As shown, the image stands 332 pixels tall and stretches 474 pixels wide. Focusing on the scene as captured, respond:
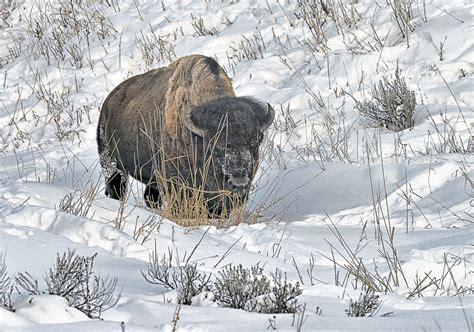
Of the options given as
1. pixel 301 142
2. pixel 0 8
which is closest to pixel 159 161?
pixel 301 142

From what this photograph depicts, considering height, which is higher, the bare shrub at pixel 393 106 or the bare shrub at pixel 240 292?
the bare shrub at pixel 240 292

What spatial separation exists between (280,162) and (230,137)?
2.58 metres

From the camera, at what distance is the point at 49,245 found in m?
5.00

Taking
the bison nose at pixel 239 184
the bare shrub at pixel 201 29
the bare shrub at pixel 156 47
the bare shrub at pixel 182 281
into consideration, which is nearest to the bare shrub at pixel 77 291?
the bare shrub at pixel 182 281

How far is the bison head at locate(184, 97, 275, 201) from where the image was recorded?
7738mm

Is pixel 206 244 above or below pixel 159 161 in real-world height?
above

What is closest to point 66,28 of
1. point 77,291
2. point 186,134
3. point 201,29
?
point 201,29

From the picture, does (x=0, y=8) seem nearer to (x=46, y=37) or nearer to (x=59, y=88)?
(x=46, y=37)

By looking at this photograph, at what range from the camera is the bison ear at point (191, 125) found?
8404 mm

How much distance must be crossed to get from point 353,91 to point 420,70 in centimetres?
90

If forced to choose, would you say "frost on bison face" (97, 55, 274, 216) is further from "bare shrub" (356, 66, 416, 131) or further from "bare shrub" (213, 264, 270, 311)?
"bare shrub" (213, 264, 270, 311)

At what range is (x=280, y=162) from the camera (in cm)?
1047

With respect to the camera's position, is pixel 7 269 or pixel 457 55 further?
pixel 457 55

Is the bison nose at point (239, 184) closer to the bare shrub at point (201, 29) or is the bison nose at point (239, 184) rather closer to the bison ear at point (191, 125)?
the bison ear at point (191, 125)
